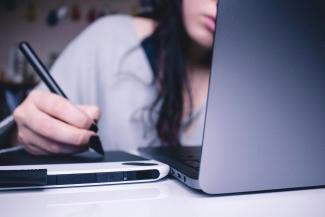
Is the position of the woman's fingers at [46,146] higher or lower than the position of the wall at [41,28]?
lower

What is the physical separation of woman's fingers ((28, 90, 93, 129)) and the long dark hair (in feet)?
1.18

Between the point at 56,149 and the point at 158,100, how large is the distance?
0.39m

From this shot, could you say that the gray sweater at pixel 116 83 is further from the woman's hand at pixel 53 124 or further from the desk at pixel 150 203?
the desk at pixel 150 203

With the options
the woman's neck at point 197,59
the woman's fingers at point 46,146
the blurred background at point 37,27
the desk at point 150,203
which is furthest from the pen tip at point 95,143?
the blurred background at point 37,27

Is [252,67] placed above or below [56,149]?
above

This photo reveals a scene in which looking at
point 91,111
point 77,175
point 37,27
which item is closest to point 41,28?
point 37,27

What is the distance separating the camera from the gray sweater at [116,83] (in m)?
0.76

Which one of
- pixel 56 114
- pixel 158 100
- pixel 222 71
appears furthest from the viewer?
pixel 158 100

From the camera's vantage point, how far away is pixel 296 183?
0.27 m

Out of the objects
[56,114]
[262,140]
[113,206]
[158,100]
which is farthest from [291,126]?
[158,100]

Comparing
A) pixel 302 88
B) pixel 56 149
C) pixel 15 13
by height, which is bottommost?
pixel 56 149

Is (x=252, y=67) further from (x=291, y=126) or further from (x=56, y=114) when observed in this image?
(x=56, y=114)

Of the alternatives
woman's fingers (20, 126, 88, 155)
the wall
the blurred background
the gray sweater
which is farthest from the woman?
the wall

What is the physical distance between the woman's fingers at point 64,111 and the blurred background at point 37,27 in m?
1.95
